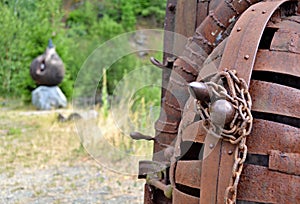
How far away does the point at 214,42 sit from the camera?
195cm

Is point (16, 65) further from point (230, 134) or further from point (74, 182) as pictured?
point (230, 134)

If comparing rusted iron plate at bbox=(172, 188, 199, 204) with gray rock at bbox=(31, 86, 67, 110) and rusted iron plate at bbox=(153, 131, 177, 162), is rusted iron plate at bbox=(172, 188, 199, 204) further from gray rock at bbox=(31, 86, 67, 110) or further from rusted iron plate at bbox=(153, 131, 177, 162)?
gray rock at bbox=(31, 86, 67, 110)

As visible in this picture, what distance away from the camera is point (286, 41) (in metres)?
1.37

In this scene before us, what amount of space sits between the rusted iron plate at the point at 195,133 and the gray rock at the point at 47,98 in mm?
9760

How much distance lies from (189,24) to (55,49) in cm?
1065

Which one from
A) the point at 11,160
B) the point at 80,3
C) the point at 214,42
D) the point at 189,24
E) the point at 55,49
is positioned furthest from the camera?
the point at 80,3

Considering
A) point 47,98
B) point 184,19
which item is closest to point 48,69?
point 47,98

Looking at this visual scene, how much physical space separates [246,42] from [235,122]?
258 mm

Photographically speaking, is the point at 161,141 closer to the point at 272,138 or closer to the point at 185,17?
the point at 185,17

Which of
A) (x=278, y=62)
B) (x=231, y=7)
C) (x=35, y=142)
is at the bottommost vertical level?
(x=35, y=142)

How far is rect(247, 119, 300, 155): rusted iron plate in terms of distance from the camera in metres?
1.25

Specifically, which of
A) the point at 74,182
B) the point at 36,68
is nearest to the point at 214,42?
the point at 74,182

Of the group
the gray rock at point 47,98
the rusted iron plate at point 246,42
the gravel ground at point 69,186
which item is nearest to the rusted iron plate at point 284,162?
the rusted iron plate at point 246,42

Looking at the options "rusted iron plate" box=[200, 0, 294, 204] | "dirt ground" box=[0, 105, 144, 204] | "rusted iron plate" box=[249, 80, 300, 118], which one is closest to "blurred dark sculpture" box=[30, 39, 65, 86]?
"dirt ground" box=[0, 105, 144, 204]
